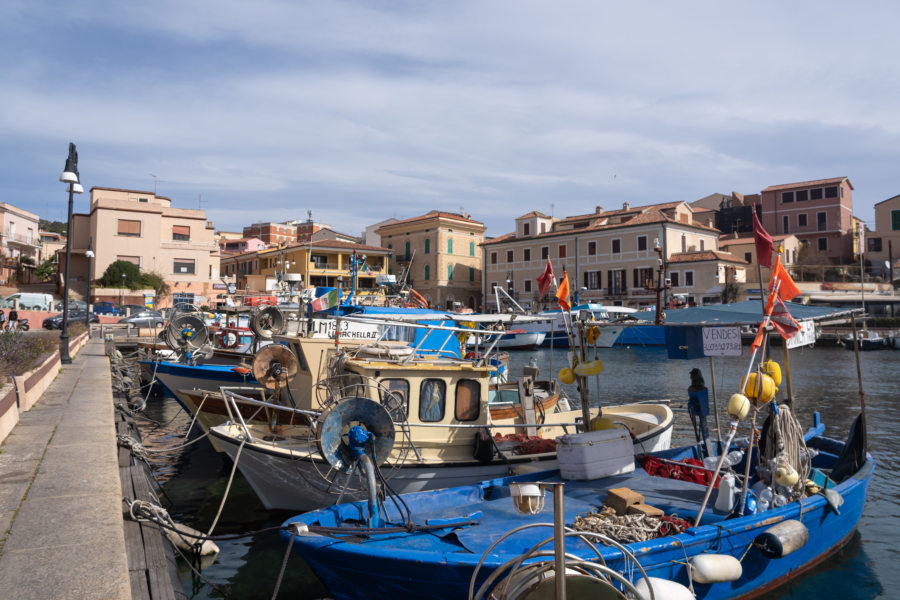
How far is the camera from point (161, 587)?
554 cm

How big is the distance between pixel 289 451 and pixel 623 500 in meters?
4.82

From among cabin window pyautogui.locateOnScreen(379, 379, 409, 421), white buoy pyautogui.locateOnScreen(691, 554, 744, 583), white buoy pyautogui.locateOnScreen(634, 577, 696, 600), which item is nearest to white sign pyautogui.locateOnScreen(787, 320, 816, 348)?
white buoy pyautogui.locateOnScreen(691, 554, 744, 583)

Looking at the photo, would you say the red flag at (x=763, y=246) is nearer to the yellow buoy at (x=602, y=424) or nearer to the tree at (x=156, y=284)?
the yellow buoy at (x=602, y=424)

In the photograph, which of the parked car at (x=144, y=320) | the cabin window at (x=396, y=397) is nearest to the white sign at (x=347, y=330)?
the cabin window at (x=396, y=397)

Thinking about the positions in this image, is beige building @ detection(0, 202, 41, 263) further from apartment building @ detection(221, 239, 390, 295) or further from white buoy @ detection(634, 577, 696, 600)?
white buoy @ detection(634, 577, 696, 600)

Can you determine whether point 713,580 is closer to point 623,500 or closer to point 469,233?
point 623,500

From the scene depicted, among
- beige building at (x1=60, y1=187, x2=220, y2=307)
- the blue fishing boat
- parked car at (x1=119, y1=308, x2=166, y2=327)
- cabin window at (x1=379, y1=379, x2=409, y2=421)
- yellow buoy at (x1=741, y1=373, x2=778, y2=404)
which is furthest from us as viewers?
beige building at (x1=60, y1=187, x2=220, y2=307)

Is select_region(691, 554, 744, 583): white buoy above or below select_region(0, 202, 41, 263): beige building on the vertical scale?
below

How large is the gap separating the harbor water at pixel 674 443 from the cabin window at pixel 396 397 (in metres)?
2.38

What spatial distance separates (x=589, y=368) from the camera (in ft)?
30.9

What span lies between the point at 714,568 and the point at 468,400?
450 cm

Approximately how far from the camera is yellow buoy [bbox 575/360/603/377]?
931cm

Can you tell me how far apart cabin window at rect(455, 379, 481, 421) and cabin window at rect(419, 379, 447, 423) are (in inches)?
9.8

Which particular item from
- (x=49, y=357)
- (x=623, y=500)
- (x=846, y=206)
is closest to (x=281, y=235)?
(x=846, y=206)
